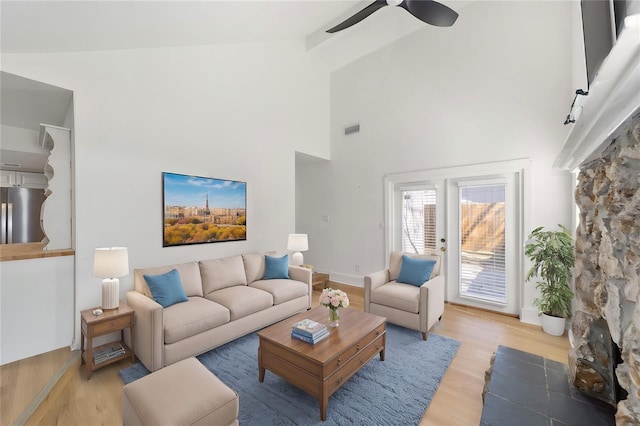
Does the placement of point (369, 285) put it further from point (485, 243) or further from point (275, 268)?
point (485, 243)

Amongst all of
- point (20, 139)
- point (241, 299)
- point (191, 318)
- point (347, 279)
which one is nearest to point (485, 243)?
point (347, 279)

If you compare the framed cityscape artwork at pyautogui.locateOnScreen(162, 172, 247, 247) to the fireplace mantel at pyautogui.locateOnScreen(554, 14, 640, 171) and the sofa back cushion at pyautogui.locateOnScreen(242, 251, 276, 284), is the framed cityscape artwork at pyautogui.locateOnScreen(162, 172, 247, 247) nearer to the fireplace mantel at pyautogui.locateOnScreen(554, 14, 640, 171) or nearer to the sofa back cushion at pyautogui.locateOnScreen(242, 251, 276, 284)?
the sofa back cushion at pyautogui.locateOnScreen(242, 251, 276, 284)

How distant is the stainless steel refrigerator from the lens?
497cm

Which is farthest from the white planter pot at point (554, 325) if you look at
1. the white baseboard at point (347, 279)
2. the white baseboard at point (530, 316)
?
the white baseboard at point (347, 279)

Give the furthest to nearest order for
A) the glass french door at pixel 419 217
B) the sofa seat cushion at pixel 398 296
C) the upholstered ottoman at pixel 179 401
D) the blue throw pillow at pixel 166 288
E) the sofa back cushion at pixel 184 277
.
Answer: the glass french door at pixel 419 217
the sofa seat cushion at pixel 398 296
the sofa back cushion at pixel 184 277
the blue throw pillow at pixel 166 288
the upholstered ottoman at pixel 179 401

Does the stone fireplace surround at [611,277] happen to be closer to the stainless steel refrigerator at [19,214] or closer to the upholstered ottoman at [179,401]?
the upholstered ottoman at [179,401]

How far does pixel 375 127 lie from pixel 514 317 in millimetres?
3704

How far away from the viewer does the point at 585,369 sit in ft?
5.79

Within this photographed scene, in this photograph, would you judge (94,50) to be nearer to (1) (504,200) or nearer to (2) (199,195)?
(2) (199,195)

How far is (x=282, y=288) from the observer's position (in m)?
3.52

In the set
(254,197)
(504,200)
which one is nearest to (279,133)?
(254,197)

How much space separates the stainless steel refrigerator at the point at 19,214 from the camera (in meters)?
4.97

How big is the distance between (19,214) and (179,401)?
6247mm

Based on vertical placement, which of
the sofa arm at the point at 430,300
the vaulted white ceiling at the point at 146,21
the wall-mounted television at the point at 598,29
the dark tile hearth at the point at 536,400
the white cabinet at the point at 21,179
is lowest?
the dark tile hearth at the point at 536,400
